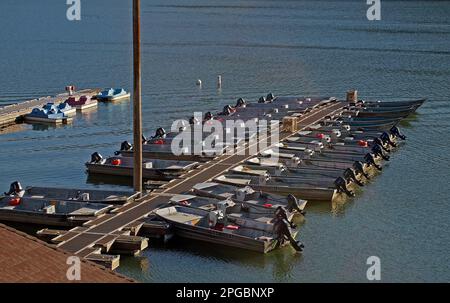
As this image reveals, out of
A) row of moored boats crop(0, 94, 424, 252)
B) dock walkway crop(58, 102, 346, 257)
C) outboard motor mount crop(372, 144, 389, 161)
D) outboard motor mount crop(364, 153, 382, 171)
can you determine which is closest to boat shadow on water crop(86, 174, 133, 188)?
row of moored boats crop(0, 94, 424, 252)

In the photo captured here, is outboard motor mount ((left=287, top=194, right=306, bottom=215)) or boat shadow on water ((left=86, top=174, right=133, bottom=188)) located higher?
outboard motor mount ((left=287, top=194, right=306, bottom=215))

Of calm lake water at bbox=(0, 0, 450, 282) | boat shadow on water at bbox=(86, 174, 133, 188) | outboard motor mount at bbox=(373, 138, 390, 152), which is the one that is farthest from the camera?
outboard motor mount at bbox=(373, 138, 390, 152)

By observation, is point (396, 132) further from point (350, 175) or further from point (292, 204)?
point (292, 204)

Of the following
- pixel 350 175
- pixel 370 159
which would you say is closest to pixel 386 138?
pixel 370 159

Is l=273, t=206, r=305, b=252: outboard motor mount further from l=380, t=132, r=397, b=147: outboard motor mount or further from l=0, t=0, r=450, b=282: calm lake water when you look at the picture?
l=380, t=132, r=397, b=147: outboard motor mount

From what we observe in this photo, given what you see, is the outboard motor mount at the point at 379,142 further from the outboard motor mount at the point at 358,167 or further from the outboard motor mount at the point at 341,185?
the outboard motor mount at the point at 341,185

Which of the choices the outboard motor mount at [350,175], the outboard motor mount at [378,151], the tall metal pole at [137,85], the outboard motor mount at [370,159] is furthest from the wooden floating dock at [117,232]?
the outboard motor mount at [378,151]
